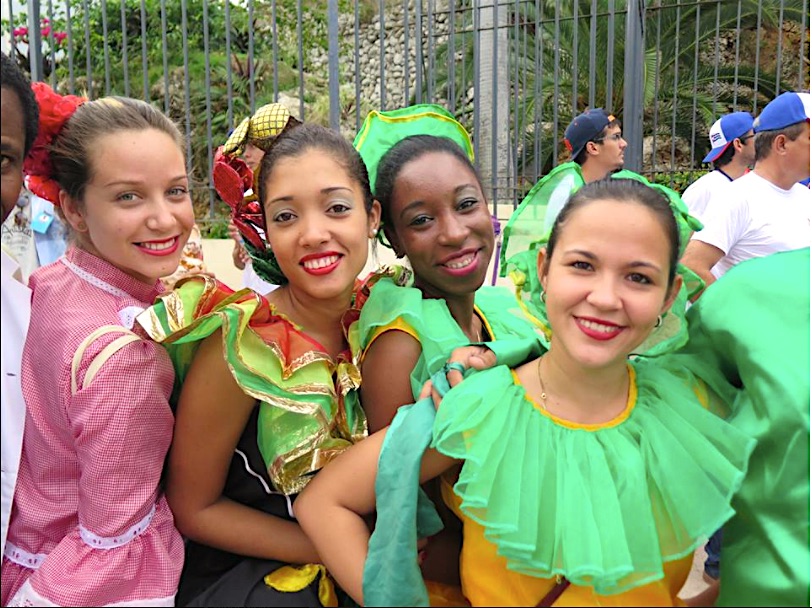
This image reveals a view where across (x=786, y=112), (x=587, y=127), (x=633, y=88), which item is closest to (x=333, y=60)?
(x=587, y=127)

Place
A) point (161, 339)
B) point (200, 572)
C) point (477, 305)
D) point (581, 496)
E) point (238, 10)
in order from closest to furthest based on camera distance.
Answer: point (581, 496), point (161, 339), point (200, 572), point (477, 305), point (238, 10)

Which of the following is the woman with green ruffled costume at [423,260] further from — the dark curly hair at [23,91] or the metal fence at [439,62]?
the metal fence at [439,62]

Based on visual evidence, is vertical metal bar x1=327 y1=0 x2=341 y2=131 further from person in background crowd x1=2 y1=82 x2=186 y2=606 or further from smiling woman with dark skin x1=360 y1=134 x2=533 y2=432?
person in background crowd x1=2 y1=82 x2=186 y2=606

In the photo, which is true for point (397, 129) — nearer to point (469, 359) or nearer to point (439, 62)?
point (469, 359)

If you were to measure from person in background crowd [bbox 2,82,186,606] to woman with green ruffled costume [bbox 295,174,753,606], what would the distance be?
352 mm

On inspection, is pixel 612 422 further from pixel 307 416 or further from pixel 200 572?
pixel 200 572

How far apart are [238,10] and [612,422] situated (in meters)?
11.5

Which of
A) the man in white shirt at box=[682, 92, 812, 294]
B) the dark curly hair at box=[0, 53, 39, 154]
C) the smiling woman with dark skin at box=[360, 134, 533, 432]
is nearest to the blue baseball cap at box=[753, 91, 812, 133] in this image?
the man in white shirt at box=[682, 92, 812, 294]

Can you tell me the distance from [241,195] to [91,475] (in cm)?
85

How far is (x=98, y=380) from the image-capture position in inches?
63.6

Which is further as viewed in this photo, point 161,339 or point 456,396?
point 161,339

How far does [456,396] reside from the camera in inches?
60.7

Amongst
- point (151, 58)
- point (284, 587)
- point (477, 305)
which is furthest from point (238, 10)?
point (284, 587)

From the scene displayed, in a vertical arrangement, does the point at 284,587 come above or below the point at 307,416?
below
